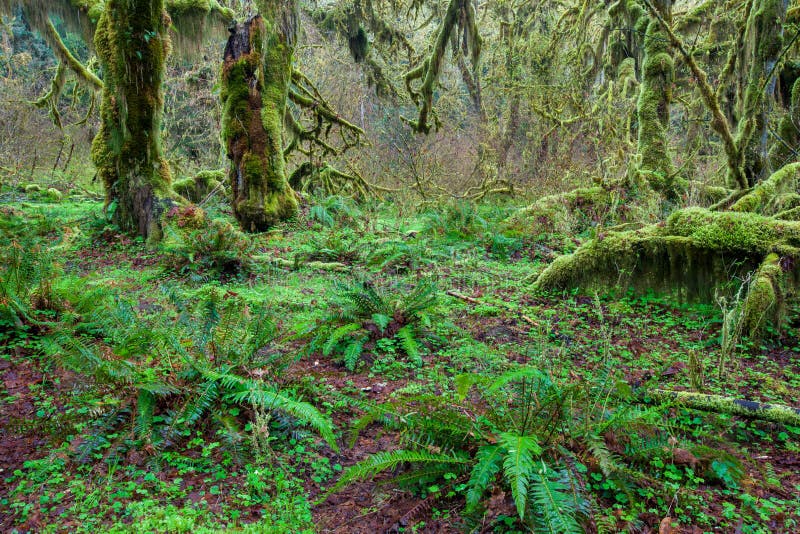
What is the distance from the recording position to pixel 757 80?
7.75m

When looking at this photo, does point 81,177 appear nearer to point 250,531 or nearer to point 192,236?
point 192,236

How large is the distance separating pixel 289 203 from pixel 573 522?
27.5 feet

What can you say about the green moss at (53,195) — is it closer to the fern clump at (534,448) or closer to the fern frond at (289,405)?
the fern frond at (289,405)

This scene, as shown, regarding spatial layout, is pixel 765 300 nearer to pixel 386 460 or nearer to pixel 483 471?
pixel 483 471

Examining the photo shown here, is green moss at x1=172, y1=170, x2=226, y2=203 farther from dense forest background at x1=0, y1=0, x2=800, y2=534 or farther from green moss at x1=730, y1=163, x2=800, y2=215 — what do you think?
green moss at x1=730, y1=163, x2=800, y2=215

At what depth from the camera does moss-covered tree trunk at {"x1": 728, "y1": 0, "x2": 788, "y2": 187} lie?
745cm

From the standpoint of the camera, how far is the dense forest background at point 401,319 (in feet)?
8.56

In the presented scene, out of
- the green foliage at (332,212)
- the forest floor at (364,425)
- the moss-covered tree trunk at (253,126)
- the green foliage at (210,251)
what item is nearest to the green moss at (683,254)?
the forest floor at (364,425)

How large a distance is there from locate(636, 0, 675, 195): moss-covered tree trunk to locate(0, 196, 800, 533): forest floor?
422 cm

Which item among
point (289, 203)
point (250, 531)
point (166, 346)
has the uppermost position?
point (289, 203)

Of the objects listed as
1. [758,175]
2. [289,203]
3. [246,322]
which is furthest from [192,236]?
[758,175]

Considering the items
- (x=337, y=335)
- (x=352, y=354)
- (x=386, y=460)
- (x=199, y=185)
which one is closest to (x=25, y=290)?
(x=337, y=335)

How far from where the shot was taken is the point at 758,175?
26.5 ft

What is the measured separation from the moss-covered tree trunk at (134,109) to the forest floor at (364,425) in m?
2.01
